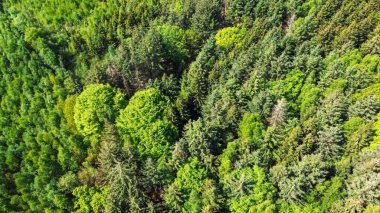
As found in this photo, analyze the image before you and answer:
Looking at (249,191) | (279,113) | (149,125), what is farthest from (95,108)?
(279,113)

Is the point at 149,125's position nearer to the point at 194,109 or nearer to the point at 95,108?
the point at 95,108

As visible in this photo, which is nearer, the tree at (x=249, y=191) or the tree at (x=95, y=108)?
the tree at (x=249, y=191)

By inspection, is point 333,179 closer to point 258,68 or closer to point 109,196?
point 258,68

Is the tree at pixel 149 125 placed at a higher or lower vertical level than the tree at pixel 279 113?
lower

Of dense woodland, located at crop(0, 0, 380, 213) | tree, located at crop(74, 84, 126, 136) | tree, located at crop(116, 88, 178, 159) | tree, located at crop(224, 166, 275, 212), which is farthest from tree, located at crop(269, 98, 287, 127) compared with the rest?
tree, located at crop(74, 84, 126, 136)

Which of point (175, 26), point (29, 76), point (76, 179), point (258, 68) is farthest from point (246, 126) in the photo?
point (29, 76)

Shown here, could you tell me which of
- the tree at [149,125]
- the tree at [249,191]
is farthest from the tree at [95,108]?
the tree at [249,191]

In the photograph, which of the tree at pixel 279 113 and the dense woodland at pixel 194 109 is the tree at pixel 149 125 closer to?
the dense woodland at pixel 194 109

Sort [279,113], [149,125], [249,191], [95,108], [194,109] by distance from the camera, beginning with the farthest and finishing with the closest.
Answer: [194,109] → [95,108] → [149,125] → [279,113] → [249,191]
